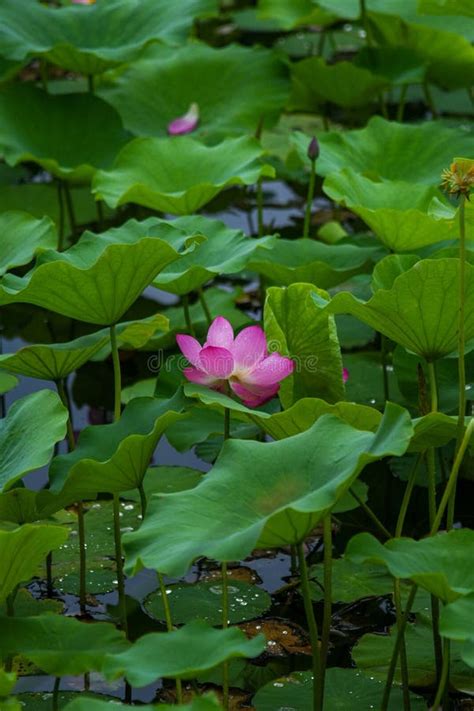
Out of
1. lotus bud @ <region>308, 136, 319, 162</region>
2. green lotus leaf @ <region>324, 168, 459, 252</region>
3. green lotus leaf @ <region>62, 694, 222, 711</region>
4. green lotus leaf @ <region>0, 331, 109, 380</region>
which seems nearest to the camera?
green lotus leaf @ <region>62, 694, 222, 711</region>

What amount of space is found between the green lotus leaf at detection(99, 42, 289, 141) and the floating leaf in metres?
1.59

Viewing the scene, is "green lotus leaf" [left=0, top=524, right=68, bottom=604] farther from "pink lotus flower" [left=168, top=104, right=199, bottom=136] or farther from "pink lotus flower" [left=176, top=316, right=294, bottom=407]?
"pink lotus flower" [left=168, top=104, right=199, bottom=136]

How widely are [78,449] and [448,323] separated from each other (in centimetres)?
52

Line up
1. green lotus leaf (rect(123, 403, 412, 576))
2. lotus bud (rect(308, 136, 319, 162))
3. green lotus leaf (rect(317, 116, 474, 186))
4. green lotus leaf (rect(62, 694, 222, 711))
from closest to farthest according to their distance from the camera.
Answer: green lotus leaf (rect(62, 694, 222, 711)) → green lotus leaf (rect(123, 403, 412, 576)) → lotus bud (rect(308, 136, 319, 162)) → green lotus leaf (rect(317, 116, 474, 186))

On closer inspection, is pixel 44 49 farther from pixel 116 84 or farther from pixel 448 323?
pixel 448 323

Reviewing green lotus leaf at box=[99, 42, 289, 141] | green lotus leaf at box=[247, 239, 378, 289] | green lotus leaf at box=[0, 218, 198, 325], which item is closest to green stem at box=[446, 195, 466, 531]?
green lotus leaf at box=[0, 218, 198, 325]

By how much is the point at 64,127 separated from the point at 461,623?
2.06 m

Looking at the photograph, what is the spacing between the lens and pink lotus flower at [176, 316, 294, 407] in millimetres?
1713

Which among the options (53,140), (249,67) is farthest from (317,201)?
(53,140)

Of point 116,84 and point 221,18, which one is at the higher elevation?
point 116,84

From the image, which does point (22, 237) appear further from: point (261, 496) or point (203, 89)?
point (203, 89)

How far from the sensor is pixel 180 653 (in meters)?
1.36

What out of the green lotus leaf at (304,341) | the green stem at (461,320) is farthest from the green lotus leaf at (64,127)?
the green stem at (461,320)

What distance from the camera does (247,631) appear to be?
1.89 meters
